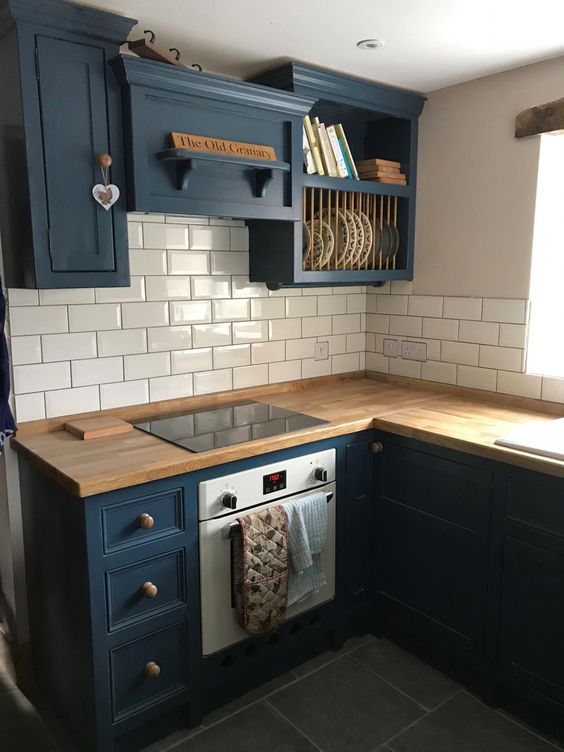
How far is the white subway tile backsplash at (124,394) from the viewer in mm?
2307

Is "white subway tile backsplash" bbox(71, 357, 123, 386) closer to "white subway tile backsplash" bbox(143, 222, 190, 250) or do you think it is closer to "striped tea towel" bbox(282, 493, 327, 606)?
"white subway tile backsplash" bbox(143, 222, 190, 250)

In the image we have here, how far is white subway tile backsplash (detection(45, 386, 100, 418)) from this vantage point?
A: 7.15ft

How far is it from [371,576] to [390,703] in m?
0.48

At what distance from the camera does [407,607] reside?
237 cm

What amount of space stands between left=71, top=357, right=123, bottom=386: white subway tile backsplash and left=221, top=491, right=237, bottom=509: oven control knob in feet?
2.21

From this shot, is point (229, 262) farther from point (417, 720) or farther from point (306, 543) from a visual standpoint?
point (417, 720)

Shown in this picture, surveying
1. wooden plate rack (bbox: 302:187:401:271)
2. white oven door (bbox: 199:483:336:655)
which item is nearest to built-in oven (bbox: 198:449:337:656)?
white oven door (bbox: 199:483:336:655)

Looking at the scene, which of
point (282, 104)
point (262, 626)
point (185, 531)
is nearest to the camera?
point (185, 531)

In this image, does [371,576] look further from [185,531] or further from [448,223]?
[448,223]

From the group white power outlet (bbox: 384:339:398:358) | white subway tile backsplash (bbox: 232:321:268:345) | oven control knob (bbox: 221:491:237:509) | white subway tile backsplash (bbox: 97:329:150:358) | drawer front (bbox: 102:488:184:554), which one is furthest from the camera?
white power outlet (bbox: 384:339:398:358)

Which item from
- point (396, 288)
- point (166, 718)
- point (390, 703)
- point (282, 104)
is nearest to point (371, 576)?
point (390, 703)

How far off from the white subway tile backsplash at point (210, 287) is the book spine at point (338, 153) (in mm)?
633

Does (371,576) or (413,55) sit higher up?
(413,55)

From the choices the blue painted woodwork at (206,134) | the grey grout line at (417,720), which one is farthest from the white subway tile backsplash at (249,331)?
the grey grout line at (417,720)
